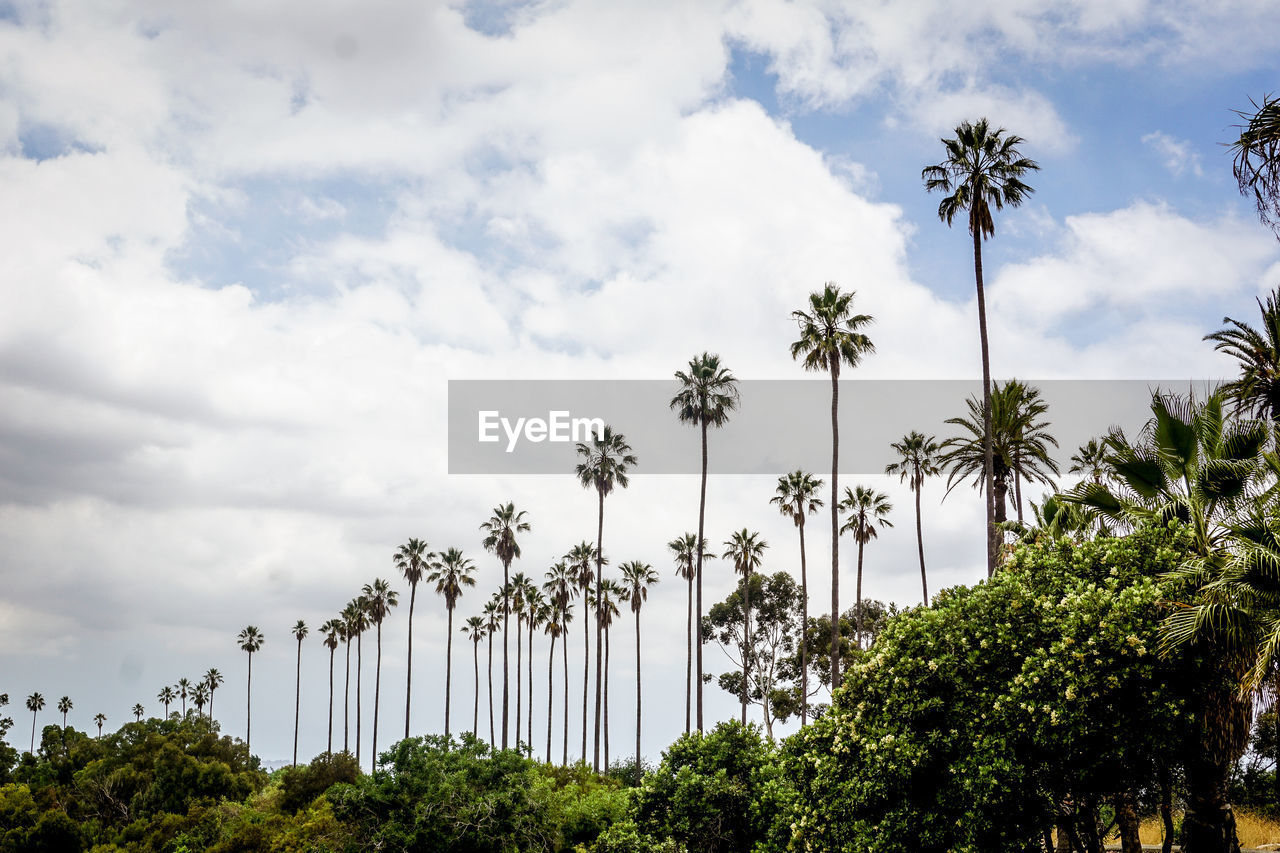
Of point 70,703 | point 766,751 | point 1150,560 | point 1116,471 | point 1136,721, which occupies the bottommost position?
point 70,703

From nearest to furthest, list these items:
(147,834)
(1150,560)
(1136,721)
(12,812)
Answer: (1136,721) → (1150,560) → (147,834) → (12,812)

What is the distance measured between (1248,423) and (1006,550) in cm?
860

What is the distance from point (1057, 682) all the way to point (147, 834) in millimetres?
40306

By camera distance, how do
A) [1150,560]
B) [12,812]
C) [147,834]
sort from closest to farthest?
[1150,560] < [147,834] < [12,812]

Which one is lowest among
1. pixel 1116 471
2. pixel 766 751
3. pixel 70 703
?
pixel 70 703

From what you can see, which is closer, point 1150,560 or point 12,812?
point 1150,560

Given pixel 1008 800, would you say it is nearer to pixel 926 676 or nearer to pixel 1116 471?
pixel 926 676

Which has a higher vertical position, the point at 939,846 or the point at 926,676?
the point at 926,676

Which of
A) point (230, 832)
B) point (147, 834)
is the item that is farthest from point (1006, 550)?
point (147, 834)

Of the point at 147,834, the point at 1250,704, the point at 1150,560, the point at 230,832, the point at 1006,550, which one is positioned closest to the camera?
the point at 1250,704

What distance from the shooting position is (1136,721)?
1523 cm

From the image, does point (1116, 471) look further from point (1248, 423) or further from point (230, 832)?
point (230, 832)

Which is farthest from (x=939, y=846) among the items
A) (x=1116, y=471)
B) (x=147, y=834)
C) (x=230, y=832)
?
(x=147, y=834)

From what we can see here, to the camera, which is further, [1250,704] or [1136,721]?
[1136,721]
